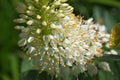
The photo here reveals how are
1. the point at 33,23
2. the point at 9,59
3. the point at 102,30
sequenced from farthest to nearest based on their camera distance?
the point at 9,59 < the point at 102,30 < the point at 33,23

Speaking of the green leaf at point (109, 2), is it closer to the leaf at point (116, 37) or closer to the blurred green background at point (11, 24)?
the blurred green background at point (11, 24)

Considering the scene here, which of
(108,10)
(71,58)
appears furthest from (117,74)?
(108,10)

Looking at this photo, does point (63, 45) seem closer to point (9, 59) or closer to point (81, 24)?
point (81, 24)

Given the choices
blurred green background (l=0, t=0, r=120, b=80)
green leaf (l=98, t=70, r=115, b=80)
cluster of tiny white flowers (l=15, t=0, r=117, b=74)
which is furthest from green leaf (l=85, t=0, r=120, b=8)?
cluster of tiny white flowers (l=15, t=0, r=117, b=74)

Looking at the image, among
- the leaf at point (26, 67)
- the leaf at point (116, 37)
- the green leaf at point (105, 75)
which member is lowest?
the green leaf at point (105, 75)

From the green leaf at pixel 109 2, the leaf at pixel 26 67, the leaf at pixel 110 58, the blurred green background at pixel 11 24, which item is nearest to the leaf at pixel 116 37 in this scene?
the leaf at pixel 110 58

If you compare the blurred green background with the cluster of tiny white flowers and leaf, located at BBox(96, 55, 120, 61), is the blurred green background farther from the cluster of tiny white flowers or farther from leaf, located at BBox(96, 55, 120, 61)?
the cluster of tiny white flowers

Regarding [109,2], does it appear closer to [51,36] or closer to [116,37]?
[116,37]

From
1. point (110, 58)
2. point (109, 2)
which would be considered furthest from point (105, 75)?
point (109, 2)
